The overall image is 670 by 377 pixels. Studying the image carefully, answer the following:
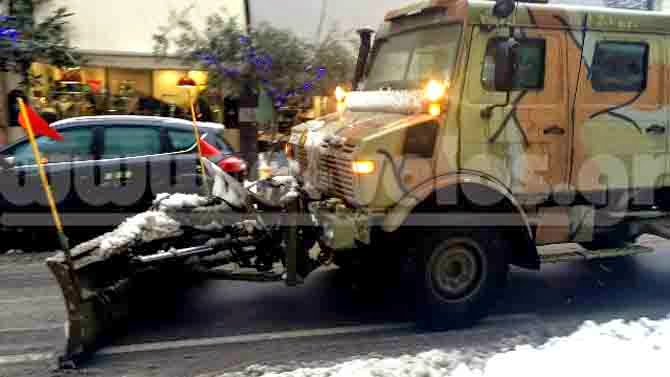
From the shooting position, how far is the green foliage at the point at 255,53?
41.2 feet

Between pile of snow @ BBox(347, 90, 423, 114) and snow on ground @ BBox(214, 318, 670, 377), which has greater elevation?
pile of snow @ BBox(347, 90, 423, 114)

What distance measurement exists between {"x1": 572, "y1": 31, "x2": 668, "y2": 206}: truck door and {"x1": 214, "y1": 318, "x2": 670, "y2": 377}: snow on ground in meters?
1.48

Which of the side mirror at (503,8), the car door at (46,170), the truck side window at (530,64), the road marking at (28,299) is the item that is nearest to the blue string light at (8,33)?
the car door at (46,170)

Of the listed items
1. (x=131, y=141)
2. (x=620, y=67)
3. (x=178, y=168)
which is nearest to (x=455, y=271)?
(x=620, y=67)

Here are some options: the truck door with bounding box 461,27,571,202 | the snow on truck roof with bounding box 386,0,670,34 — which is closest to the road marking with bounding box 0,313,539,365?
the truck door with bounding box 461,27,571,202

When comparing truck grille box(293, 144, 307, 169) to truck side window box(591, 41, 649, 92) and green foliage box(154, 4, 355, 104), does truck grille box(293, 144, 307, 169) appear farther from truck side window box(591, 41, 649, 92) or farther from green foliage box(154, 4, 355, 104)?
green foliage box(154, 4, 355, 104)

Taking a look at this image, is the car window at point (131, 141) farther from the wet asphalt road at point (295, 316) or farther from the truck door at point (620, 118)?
the truck door at point (620, 118)

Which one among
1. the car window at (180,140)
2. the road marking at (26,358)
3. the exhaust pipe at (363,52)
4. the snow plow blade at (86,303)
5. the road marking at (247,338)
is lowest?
the road marking at (247,338)

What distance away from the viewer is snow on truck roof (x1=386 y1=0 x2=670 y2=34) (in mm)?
4941

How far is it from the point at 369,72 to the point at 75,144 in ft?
12.9

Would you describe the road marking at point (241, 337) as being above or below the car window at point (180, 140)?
below

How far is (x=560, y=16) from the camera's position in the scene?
516cm

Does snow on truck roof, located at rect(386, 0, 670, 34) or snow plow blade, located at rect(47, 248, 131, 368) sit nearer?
snow plow blade, located at rect(47, 248, 131, 368)

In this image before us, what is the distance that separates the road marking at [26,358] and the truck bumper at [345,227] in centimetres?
221
